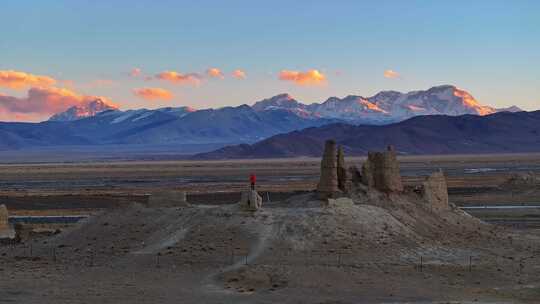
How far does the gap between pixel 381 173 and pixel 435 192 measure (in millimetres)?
3782

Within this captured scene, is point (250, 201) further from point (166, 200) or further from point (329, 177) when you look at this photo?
point (166, 200)

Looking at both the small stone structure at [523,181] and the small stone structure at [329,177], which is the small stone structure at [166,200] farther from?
the small stone structure at [523,181]

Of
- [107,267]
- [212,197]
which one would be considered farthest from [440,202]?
[212,197]

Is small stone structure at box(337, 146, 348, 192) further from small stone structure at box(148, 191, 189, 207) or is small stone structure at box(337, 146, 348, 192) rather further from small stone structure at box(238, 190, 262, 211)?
small stone structure at box(148, 191, 189, 207)

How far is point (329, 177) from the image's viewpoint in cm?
4084

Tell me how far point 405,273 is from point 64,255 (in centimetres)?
1452

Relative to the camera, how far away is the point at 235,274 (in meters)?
31.0

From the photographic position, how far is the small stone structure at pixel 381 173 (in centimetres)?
4225

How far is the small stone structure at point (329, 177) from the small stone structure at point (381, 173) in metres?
2.00

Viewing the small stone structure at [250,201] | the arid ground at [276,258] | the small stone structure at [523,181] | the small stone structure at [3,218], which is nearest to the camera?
the arid ground at [276,258]

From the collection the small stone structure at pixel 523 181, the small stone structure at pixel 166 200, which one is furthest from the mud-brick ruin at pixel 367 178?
the small stone structure at pixel 523 181

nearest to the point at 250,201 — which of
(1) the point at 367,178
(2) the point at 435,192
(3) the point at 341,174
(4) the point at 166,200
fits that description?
Answer: (4) the point at 166,200

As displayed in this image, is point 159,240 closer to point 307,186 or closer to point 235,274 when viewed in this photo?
point 235,274

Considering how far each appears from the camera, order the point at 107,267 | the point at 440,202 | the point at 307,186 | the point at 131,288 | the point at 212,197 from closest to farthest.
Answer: the point at 131,288 < the point at 107,267 < the point at 440,202 < the point at 212,197 < the point at 307,186
